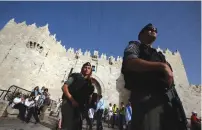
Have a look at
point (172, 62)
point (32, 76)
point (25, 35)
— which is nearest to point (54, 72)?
point (32, 76)

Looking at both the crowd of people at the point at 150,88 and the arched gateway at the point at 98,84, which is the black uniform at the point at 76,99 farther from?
the arched gateway at the point at 98,84

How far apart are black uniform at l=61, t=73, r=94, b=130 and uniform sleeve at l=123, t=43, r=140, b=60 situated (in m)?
1.24

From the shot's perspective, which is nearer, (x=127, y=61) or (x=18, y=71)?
(x=127, y=61)

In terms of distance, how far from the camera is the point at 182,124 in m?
1.41

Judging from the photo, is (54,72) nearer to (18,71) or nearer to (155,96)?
(18,71)

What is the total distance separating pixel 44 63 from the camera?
2292 cm

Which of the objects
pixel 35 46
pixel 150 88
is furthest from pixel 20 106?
pixel 35 46

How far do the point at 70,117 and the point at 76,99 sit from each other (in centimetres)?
28

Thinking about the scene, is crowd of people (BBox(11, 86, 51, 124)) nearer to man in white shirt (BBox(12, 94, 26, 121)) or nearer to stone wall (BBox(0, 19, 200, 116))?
man in white shirt (BBox(12, 94, 26, 121))

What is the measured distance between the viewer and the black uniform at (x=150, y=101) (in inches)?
56.5

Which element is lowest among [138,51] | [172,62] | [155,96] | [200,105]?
[155,96]

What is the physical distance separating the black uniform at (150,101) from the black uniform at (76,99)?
117cm

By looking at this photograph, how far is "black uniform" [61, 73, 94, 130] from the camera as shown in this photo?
2.47 meters

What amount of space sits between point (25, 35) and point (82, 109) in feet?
79.5
